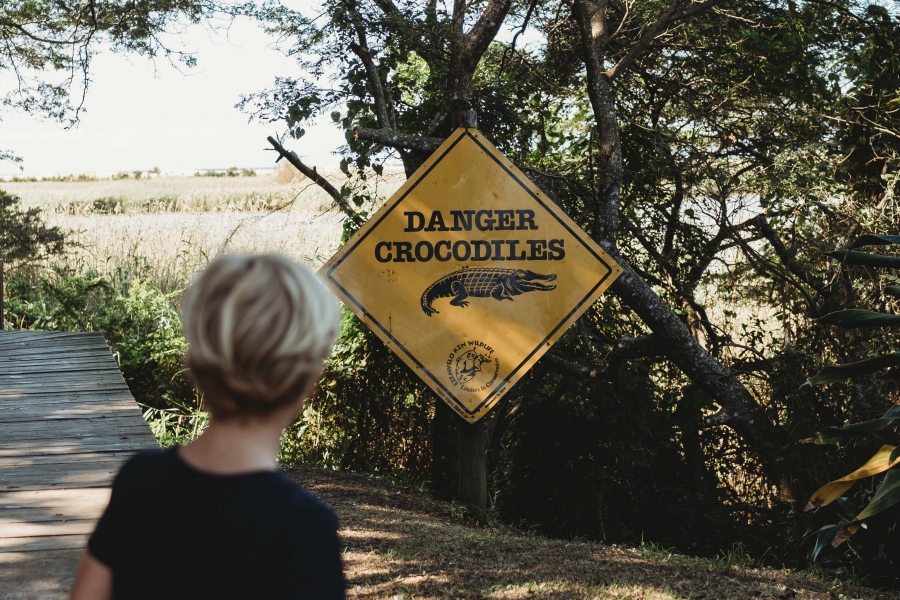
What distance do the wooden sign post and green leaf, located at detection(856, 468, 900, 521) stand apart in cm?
176

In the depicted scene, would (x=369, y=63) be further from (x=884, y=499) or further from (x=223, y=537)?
(x=223, y=537)

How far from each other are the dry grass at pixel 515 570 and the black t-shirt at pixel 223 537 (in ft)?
6.91

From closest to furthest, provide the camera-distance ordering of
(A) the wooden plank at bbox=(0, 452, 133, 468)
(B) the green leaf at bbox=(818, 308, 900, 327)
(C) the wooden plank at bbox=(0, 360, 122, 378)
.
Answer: (A) the wooden plank at bbox=(0, 452, 133, 468)
(B) the green leaf at bbox=(818, 308, 900, 327)
(C) the wooden plank at bbox=(0, 360, 122, 378)

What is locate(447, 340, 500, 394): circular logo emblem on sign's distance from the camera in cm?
477

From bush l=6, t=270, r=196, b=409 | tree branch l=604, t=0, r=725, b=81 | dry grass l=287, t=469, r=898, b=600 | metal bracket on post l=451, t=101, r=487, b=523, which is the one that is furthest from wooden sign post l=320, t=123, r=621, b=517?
bush l=6, t=270, r=196, b=409

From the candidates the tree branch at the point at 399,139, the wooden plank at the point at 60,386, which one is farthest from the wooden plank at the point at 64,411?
the tree branch at the point at 399,139

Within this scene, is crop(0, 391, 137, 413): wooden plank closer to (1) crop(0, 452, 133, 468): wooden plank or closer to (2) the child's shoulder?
(1) crop(0, 452, 133, 468): wooden plank

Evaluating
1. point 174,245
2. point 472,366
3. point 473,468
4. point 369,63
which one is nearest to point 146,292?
point 174,245

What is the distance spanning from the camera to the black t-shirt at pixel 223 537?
120cm

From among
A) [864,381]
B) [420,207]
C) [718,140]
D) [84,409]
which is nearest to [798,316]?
[864,381]

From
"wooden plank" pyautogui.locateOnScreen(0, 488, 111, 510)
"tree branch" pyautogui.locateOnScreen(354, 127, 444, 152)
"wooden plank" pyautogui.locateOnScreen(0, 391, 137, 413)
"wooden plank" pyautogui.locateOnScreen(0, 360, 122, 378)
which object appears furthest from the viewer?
"wooden plank" pyautogui.locateOnScreen(0, 360, 122, 378)

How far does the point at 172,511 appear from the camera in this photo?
4.01 feet

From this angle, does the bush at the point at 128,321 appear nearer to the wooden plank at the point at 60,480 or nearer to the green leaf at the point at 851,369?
the wooden plank at the point at 60,480

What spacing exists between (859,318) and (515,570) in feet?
7.74
